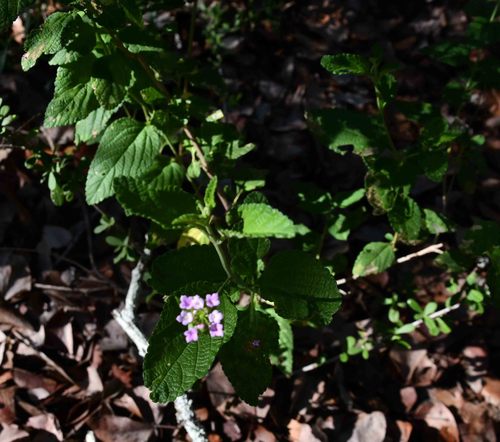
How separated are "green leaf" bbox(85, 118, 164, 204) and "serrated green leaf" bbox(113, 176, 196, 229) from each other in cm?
21

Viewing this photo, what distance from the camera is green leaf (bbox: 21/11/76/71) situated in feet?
4.32

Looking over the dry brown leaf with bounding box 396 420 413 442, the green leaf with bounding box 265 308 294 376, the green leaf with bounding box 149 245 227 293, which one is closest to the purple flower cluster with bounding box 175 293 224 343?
the green leaf with bounding box 149 245 227 293

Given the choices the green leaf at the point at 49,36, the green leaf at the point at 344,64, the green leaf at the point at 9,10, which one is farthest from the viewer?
the green leaf at the point at 344,64

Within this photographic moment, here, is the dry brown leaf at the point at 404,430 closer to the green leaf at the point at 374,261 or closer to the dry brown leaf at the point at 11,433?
the green leaf at the point at 374,261

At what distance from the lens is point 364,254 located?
6.42 feet

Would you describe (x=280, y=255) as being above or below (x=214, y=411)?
above

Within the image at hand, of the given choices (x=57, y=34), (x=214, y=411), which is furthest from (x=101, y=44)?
(x=214, y=411)

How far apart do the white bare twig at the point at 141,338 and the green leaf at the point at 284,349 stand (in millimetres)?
326

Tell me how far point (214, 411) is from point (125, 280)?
0.61 metres

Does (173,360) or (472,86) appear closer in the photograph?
(173,360)

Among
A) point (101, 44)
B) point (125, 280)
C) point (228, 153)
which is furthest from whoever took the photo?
point (125, 280)

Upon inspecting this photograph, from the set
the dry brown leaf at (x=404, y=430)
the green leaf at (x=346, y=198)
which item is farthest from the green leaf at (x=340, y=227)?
the dry brown leaf at (x=404, y=430)

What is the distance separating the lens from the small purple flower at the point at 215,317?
1.34 metres

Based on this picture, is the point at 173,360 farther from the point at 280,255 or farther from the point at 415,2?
the point at 415,2
